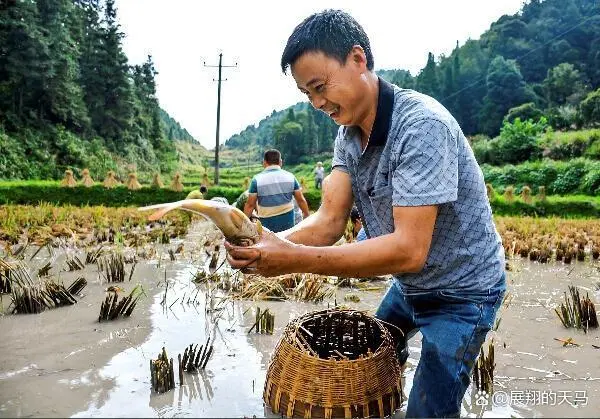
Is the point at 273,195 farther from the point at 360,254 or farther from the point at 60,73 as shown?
the point at 60,73

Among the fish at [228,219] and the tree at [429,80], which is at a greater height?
the tree at [429,80]

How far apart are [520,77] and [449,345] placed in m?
58.8

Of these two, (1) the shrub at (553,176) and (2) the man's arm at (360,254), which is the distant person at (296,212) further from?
(1) the shrub at (553,176)

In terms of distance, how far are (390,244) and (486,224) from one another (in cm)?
54

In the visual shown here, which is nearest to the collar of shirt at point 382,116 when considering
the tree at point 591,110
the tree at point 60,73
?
the tree at point 60,73

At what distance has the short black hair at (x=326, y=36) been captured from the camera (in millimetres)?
2023

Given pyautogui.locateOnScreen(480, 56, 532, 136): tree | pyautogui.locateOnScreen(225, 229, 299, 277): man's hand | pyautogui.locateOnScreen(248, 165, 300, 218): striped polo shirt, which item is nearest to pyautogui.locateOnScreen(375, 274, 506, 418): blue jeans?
pyautogui.locateOnScreen(225, 229, 299, 277): man's hand

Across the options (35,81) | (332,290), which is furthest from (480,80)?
(332,290)

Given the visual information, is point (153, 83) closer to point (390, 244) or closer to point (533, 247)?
point (533, 247)

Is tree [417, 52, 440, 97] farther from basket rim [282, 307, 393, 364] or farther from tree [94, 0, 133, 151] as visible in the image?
basket rim [282, 307, 393, 364]

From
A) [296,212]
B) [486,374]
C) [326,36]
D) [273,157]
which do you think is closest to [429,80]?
[296,212]

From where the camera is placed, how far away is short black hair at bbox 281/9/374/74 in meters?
2.02

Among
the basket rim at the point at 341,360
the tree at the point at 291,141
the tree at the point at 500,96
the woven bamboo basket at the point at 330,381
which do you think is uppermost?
the tree at the point at 500,96

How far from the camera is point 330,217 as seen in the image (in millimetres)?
2605
